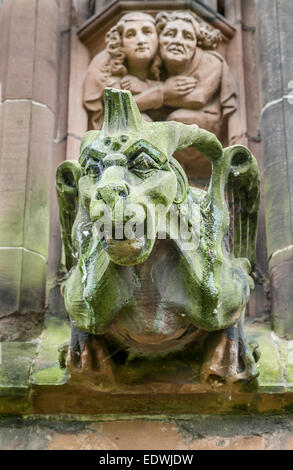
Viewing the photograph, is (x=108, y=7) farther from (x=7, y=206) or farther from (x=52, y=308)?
(x=52, y=308)

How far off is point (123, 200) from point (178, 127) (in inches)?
17.5

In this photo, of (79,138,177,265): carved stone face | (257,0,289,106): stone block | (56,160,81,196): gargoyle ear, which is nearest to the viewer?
(79,138,177,265): carved stone face

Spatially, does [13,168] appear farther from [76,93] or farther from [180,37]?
[180,37]

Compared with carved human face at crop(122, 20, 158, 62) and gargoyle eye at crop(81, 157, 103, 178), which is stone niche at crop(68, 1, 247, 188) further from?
gargoyle eye at crop(81, 157, 103, 178)

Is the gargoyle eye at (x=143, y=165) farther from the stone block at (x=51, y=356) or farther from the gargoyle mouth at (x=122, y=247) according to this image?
the stone block at (x=51, y=356)

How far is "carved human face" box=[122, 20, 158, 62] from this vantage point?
15.2 ft

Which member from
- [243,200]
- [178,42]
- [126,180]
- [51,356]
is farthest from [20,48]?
[126,180]

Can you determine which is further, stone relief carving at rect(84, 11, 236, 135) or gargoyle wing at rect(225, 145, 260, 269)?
stone relief carving at rect(84, 11, 236, 135)

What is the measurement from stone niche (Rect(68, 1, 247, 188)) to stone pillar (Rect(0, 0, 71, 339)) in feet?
0.50

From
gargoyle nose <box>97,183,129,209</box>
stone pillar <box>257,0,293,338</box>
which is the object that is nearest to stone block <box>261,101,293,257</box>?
stone pillar <box>257,0,293,338</box>

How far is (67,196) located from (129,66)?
0.99m

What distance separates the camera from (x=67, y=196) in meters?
3.96

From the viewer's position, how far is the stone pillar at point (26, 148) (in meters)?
4.28

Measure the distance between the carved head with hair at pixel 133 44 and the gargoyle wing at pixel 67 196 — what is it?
941 mm
